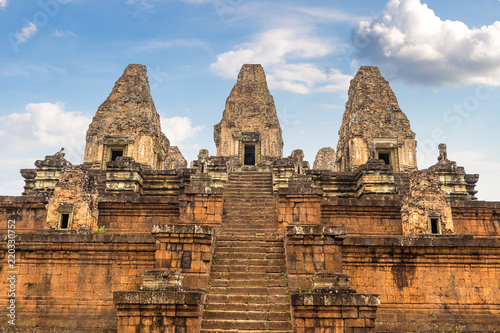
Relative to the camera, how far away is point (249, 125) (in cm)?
2605

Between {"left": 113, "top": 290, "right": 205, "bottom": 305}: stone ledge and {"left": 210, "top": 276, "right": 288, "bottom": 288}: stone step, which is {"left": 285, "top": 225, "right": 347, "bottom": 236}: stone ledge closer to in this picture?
{"left": 210, "top": 276, "right": 288, "bottom": 288}: stone step

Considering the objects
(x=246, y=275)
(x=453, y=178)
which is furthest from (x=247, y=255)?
(x=453, y=178)

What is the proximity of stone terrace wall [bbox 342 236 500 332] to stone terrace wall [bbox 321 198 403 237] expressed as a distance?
385 cm

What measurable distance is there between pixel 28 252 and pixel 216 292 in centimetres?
428

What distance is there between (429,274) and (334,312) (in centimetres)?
326

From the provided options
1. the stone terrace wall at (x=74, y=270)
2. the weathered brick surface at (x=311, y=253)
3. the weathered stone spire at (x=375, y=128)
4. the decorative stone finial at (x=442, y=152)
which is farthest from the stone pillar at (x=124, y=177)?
the decorative stone finial at (x=442, y=152)

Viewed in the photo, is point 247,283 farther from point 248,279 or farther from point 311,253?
point 311,253

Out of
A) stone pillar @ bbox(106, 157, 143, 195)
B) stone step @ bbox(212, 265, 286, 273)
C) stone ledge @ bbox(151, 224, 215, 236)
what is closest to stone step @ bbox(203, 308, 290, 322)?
stone step @ bbox(212, 265, 286, 273)

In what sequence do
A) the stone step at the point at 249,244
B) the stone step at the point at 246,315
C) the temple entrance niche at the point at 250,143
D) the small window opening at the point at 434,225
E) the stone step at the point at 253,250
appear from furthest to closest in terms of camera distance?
the temple entrance niche at the point at 250,143, the small window opening at the point at 434,225, the stone step at the point at 249,244, the stone step at the point at 253,250, the stone step at the point at 246,315

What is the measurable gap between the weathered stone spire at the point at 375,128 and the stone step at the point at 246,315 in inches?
597

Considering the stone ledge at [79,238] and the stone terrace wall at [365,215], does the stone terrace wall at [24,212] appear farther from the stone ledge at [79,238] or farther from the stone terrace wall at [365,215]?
the stone terrace wall at [365,215]

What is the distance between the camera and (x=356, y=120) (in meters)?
22.2

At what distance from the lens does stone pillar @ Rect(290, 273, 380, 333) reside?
Result: 6.47 m

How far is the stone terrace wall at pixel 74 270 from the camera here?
8523 mm
